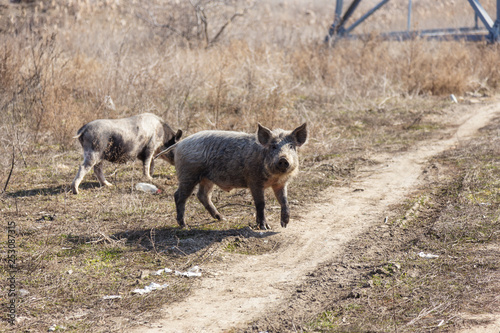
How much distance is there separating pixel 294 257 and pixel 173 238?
1.41 m

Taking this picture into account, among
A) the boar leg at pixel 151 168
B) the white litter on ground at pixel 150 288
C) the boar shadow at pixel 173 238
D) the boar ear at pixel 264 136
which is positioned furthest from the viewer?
the boar leg at pixel 151 168

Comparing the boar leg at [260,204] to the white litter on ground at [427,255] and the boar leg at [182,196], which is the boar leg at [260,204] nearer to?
the boar leg at [182,196]

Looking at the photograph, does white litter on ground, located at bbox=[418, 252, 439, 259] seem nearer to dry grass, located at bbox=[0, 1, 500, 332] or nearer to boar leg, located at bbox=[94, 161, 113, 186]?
dry grass, located at bbox=[0, 1, 500, 332]

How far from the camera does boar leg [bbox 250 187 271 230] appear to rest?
21.0ft

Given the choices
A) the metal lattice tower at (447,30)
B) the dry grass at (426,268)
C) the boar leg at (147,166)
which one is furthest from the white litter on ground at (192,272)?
the metal lattice tower at (447,30)

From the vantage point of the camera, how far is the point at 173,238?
6.23 metres

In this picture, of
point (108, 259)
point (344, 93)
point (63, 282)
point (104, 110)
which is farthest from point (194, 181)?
point (344, 93)

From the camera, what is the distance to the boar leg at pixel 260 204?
6387 mm

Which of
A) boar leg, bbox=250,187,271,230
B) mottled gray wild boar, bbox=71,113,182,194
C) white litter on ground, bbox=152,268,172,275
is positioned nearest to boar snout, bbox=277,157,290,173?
boar leg, bbox=250,187,271,230

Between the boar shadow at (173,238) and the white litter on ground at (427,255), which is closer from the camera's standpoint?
the white litter on ground at (427,255)

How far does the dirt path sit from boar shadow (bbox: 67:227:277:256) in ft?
1.46

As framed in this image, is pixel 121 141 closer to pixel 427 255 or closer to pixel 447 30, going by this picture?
pixel 427 255

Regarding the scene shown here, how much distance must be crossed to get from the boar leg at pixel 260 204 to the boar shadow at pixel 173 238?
0.10 m

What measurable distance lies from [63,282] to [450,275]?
139 inches
